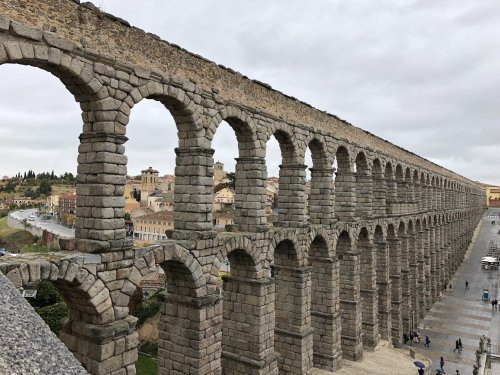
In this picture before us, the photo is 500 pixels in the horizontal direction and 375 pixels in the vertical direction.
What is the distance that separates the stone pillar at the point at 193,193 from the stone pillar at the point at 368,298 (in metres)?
14.7

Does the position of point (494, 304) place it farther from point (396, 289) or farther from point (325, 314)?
point (325, 314)

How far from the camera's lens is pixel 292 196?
17422 mm

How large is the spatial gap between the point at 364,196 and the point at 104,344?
18.2 metres

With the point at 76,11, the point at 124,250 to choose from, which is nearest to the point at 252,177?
the point at 124,250

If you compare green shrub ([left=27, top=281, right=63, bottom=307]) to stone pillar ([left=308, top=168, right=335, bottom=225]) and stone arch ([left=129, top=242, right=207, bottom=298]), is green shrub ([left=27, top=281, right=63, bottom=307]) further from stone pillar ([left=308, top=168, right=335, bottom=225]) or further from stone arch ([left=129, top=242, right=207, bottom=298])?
stone arch ([left=129, top=242, right=207, bottom=298])

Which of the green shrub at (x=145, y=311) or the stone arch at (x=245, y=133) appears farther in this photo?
the green shrub at (x=145, y=311)

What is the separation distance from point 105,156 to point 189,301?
4.91 metres

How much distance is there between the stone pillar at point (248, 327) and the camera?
572 inches

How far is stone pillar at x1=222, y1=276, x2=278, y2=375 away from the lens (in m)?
14.5

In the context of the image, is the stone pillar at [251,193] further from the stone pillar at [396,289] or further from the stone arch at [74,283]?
the stone pillar at [396,289]

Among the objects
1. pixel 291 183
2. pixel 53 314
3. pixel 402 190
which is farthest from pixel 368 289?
pixel 53 314

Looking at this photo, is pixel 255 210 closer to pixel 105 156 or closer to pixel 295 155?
pixel 295 155

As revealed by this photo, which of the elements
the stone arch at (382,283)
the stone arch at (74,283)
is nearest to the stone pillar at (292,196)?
the stone arch at (74,283)

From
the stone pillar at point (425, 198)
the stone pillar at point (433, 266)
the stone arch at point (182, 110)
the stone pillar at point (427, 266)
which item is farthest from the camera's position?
the stone pillar at point (433, 266)
